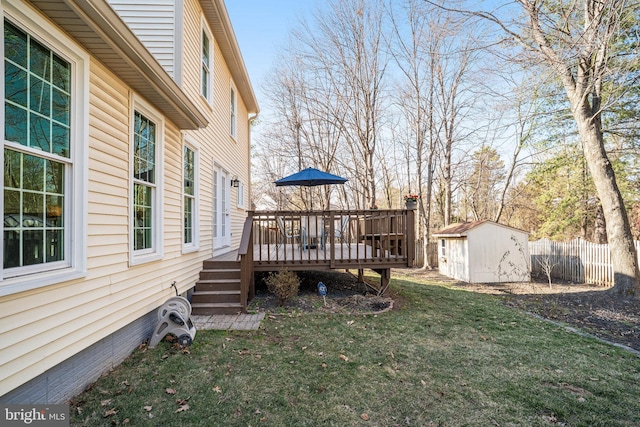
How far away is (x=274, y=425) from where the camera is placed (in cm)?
250

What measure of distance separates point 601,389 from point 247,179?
1102 cm

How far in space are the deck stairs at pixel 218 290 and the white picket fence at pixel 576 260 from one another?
10.9 m

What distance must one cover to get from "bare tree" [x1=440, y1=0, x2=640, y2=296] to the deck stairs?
7837mm

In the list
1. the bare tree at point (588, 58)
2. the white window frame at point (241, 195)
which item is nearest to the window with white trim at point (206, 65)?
the white window frame at point (241, 195)

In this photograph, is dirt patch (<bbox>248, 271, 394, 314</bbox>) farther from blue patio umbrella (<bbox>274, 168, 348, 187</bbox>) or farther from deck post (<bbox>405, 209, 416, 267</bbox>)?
blue patio umbrella (<bbox>274, 168, 348, 187</bbox>)

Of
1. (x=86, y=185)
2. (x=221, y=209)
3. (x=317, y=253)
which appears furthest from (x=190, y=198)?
(x=86, y=185)

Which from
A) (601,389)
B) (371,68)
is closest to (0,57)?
(601,389)

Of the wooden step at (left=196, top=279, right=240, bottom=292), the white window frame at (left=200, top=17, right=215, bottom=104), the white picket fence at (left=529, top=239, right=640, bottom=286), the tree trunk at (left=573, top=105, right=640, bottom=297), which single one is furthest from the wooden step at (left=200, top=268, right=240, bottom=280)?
the white picket fence at (left=529, top=239, right=640, bottom=286)

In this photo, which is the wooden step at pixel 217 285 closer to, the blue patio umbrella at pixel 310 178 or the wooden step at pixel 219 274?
the wooden step at pixel 219 274

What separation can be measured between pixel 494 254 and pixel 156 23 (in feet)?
39.1

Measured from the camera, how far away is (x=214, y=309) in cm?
A: 533

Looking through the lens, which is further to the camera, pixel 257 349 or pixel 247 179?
pixel 247 179

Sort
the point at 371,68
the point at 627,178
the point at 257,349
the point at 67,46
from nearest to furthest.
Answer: the point at 67,46, the point at 257,349, the point at 371,68, the point at 627,178

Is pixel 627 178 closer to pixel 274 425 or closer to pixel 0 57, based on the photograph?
pixel 274 425
